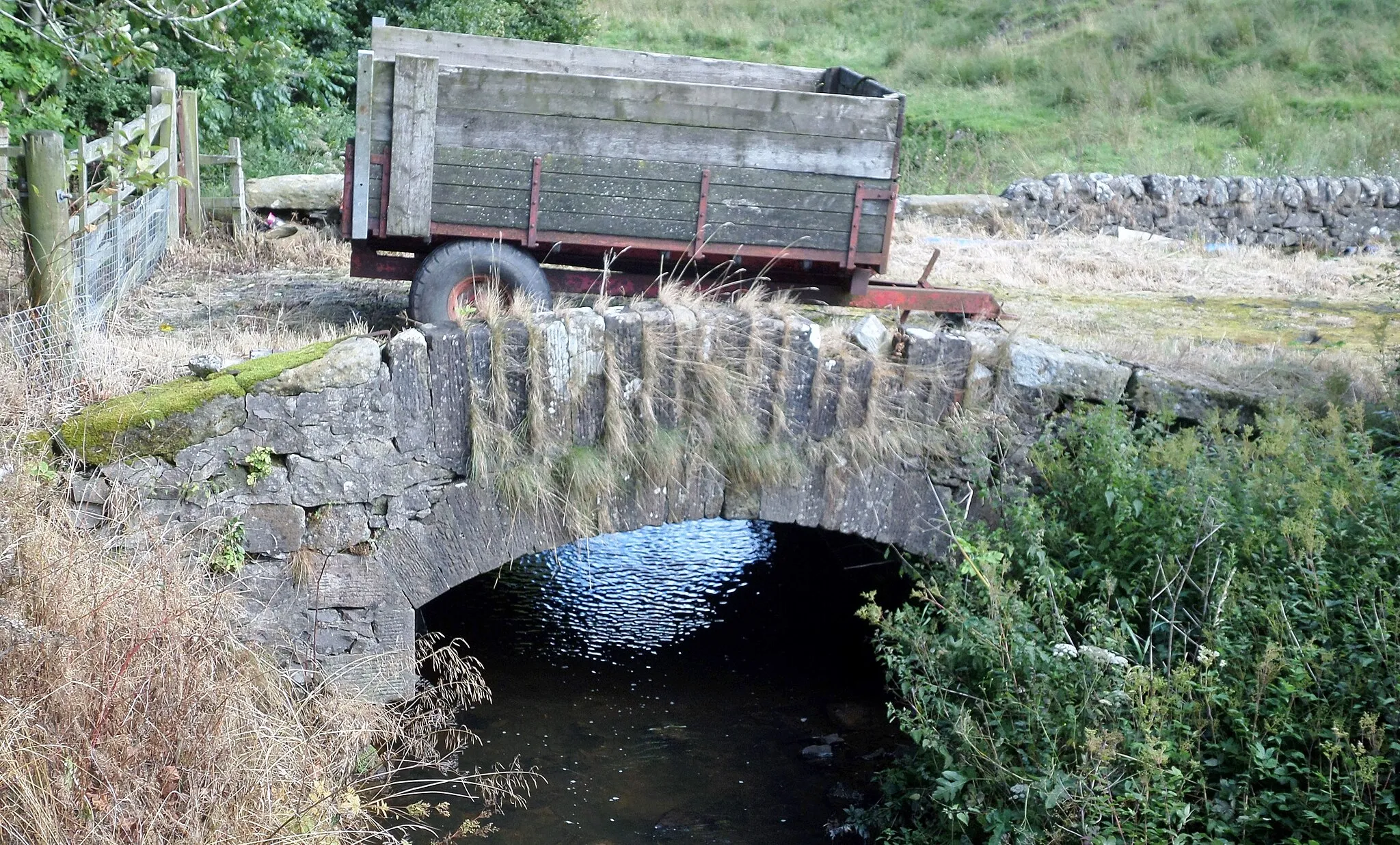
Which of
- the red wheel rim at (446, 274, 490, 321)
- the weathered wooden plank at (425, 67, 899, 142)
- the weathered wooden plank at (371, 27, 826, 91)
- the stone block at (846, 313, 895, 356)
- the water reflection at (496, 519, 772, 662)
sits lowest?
the water reflection at (496, 519, 772, 662)

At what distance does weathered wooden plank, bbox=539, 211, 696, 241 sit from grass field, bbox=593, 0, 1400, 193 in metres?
8.79

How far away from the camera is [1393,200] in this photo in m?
12.7

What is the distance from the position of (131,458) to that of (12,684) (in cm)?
117

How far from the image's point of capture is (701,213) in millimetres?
6344

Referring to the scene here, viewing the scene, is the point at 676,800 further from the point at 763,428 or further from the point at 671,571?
the point at 671,571

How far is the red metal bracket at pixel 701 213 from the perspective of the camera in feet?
20.6

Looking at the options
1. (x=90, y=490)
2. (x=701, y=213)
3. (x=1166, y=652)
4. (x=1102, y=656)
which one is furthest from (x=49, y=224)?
(x=1166, y=652)

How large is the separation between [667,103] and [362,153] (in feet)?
5.38

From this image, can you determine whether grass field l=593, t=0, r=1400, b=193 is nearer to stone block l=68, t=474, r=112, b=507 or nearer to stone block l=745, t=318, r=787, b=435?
stone block l=745, t=318, r=787, b=435

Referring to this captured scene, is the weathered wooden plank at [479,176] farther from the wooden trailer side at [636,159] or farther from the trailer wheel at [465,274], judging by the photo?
the trailer wheel at [465,274]

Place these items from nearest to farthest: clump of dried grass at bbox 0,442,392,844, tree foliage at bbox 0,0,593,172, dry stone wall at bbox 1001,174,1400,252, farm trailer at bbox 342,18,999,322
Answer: clump of dried grass at bbox 0,442,392,844 → farm trailer at bbox 342,18,999,322 → tree foliage at bbox 0,0,593,172 → dry stone wall at bbox 1001,174,1400,252

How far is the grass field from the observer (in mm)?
15586

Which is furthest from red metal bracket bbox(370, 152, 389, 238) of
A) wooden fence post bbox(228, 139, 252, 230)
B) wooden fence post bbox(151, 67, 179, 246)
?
wooden fence post bbox(228, 139, 252, 230)

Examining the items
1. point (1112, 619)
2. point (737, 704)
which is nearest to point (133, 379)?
point (737, 704)
